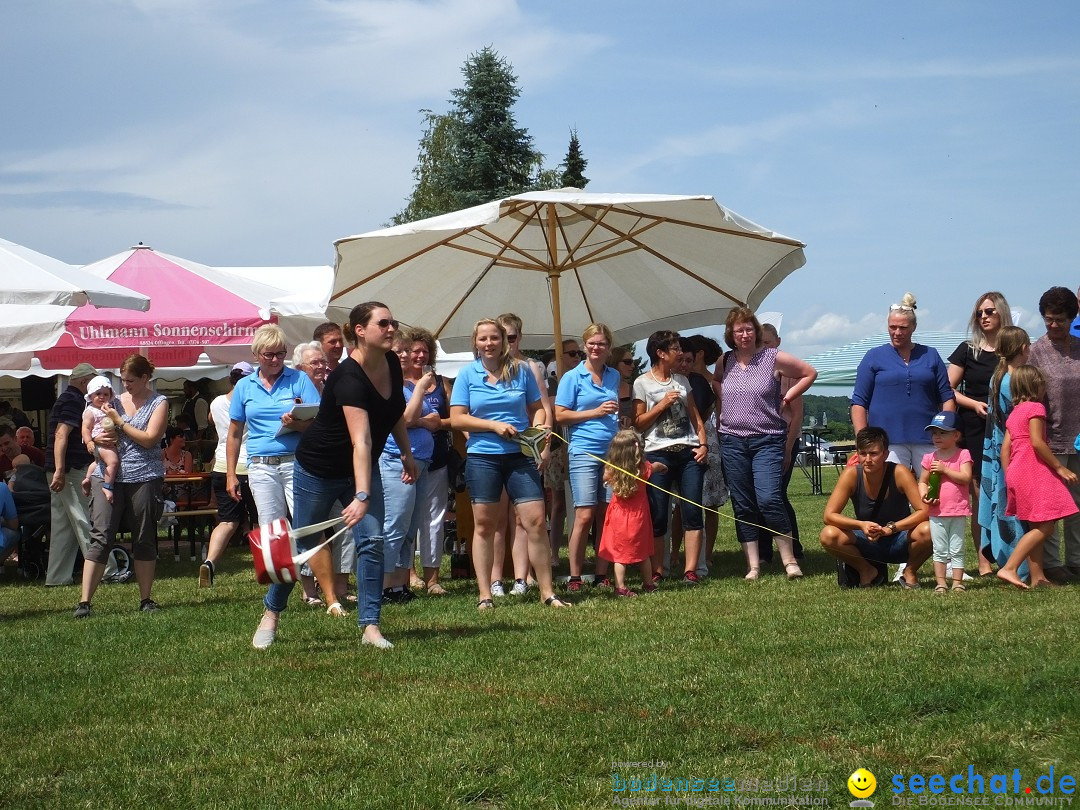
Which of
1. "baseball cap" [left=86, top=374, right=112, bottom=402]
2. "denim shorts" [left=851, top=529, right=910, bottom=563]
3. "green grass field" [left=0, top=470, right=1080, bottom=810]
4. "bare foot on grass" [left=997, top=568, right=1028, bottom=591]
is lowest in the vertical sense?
"green grass field" [left=0, top=470, right=1080, bottom=810]

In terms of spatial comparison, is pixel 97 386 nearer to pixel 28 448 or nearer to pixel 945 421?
pixel 28 448

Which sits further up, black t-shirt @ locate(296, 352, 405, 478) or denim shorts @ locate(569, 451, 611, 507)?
black t-shirt @ locate(296, 352, 405, 478)

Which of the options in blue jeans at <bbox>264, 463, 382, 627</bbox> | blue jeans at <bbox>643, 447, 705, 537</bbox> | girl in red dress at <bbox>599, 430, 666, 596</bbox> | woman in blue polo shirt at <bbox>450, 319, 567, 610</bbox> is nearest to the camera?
blue jeans at <bbox>264, 463, 382, 627</bbox>

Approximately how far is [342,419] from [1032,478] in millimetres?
4597

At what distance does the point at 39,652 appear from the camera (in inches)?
283

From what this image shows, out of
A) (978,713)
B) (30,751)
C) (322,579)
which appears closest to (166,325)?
(322,579)

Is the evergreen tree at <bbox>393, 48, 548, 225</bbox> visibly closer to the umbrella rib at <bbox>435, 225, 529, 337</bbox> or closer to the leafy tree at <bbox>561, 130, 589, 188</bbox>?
the leafy tree at <bbox>561, 130, 589, 188</bbox>

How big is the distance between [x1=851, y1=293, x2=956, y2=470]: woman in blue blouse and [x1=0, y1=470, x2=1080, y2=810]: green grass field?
4.08ft

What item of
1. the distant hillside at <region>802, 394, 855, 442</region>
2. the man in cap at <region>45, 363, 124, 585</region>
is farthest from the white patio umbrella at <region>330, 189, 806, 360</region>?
the distant hillside at <region>802, 394, 855, 442</region>

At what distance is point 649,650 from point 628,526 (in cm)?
247

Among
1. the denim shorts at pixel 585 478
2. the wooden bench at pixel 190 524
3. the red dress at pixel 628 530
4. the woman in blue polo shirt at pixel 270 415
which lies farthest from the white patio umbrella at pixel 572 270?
the wooden bench at pixel 190 524

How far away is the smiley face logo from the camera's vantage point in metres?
3.81

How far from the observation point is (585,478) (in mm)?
8844

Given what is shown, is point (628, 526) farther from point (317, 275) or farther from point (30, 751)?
point (317, 275)
